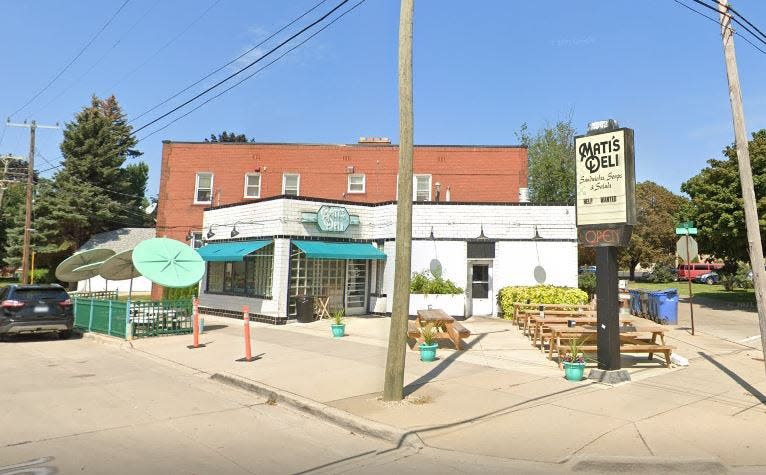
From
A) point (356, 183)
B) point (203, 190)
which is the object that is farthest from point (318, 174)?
point (203, 190)

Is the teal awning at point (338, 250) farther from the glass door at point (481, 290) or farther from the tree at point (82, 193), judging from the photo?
the tree at point (82, 193)

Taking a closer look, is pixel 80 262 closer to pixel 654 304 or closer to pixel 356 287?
pixel 356 287

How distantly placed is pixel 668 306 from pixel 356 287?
11.2 m

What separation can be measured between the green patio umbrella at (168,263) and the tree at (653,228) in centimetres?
4882

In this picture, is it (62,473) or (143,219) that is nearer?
(62,473)

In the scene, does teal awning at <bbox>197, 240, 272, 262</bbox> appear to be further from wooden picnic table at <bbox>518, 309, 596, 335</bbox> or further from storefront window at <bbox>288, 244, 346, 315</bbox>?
wooden picnic table at <bbox>518, 309, 596, 335</bbox>

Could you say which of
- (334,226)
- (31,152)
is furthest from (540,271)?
(31,152)

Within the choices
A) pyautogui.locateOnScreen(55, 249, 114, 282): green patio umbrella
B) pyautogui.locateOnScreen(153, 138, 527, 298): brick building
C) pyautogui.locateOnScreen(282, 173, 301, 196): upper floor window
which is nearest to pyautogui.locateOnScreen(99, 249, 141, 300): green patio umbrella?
pyautogui.locateOnScreen(55, 249, 114, 282): green patio umbrella

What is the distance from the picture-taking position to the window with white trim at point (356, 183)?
2609 cm

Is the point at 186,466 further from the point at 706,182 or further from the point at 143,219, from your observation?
the point at 143,219

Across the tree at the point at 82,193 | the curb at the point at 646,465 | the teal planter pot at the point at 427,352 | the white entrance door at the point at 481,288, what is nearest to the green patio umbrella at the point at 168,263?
the teal planter pot at the point at 427,352

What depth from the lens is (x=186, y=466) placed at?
17.5ft

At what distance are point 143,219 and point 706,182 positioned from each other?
4646cm

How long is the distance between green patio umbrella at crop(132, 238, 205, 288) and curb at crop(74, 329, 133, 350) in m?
Result: 1.81
